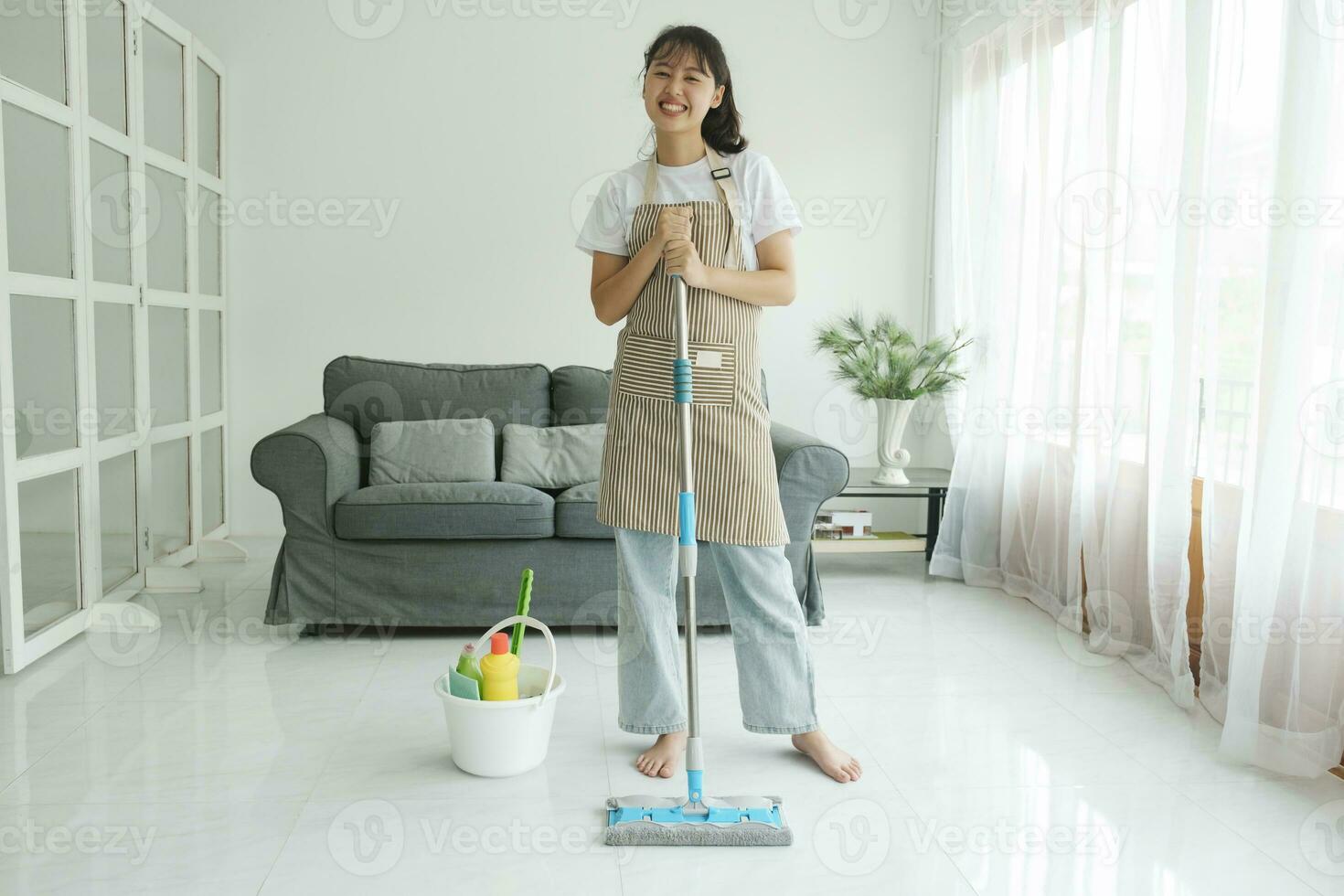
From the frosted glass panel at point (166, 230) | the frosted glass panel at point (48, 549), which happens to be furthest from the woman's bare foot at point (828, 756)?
the frosted glass panel at point (166, 230)

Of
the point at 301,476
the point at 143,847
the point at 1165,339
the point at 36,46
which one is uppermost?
the point at 36,46

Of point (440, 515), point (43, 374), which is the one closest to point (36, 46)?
point (43, 374)

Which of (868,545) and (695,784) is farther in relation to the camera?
(868,545)

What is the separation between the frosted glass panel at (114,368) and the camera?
3.39 m

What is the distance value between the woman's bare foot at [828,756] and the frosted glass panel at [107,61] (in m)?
2.70

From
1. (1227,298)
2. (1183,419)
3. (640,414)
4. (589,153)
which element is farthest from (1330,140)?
(589,153)

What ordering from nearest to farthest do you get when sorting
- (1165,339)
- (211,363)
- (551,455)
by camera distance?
(1165,339), (551,455), (211,363)

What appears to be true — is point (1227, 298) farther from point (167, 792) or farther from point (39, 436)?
point (39, 436)

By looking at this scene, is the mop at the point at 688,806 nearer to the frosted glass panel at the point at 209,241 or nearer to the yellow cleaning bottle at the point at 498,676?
the yellow cleaning bottle at the point at 498,676

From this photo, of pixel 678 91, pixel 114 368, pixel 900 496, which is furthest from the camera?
pixel 900 496

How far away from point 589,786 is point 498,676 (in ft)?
0.93

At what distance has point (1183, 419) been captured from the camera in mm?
2744

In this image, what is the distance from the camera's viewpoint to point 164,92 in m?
3.88

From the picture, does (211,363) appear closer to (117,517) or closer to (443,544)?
(117,517)
